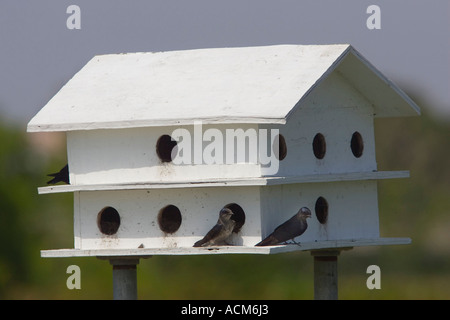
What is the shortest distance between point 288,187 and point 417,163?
19135 millimetres

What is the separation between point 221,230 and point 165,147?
3.70 ft

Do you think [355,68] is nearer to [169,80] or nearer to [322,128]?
[322,128]

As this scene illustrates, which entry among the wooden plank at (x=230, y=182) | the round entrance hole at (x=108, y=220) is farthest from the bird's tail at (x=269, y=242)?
the round entrance hole at (x=108, y=220)

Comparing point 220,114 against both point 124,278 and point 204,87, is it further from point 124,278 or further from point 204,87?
point 124,278

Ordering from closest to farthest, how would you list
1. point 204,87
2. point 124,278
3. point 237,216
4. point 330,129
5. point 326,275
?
point 237,216, point 204,87, point 330,129, point 124,278, point 326,275

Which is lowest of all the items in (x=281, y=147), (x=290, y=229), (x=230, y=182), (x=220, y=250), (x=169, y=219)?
(x=220, y=250)

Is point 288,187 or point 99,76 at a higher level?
point 99,76

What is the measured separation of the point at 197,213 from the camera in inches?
523

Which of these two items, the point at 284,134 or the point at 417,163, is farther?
the point at 417,163

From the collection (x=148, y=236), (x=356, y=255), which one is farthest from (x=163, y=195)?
(x=356, y=255)

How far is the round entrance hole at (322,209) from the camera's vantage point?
549 inches

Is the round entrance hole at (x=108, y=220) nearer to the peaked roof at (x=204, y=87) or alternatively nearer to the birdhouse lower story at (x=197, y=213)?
the birdhouse lower story at (x=197, y=213)

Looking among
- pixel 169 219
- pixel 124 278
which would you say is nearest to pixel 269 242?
pixel 169 219
